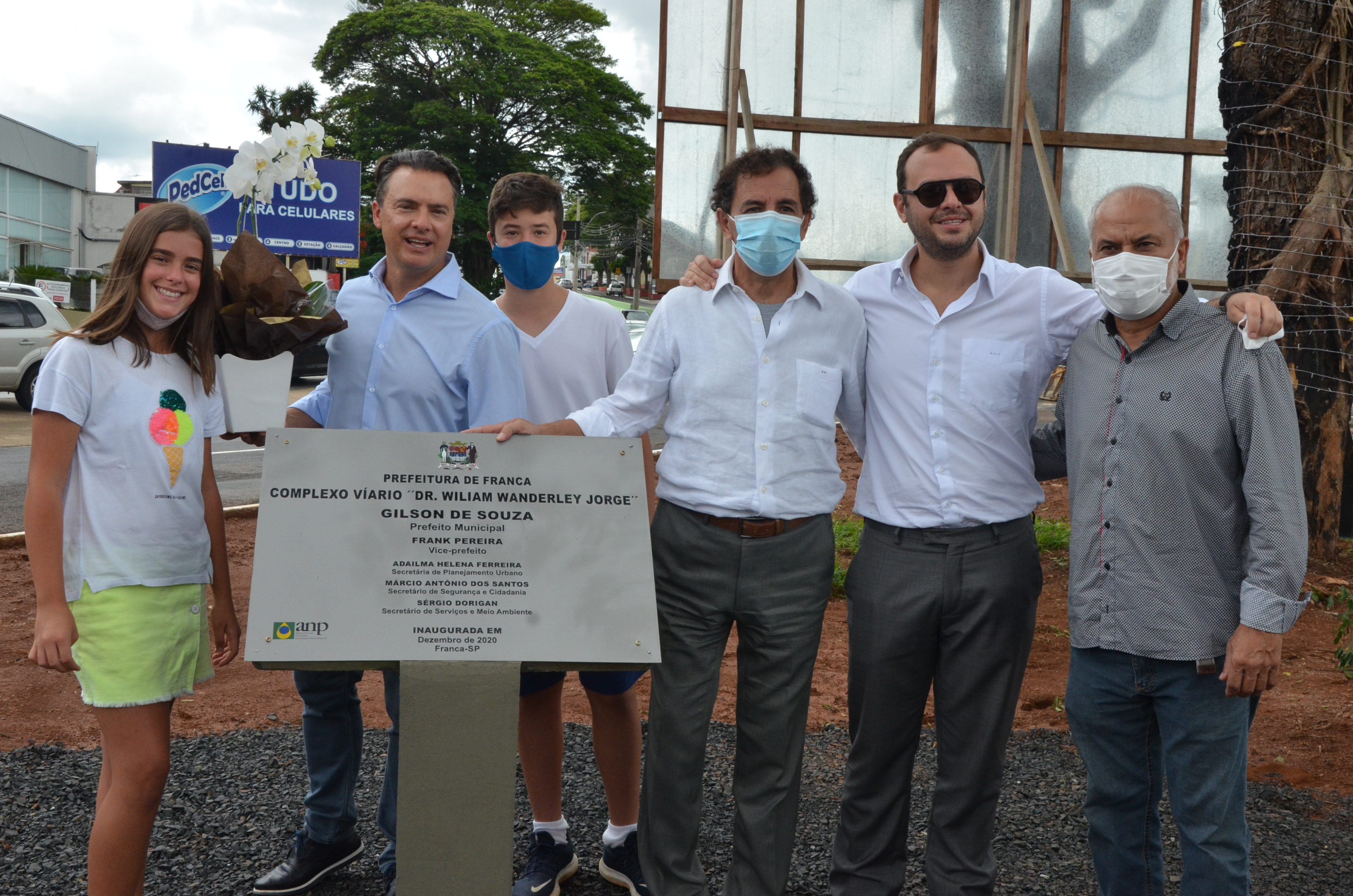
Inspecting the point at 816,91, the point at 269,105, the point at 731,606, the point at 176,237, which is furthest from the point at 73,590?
the point at 269,105

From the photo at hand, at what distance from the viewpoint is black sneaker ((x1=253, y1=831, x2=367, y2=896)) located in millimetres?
3523

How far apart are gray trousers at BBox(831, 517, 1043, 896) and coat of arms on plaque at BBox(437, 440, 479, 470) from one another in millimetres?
1217

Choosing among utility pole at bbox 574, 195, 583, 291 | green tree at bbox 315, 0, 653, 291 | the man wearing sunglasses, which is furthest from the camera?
utility pole at bbox 574, 195, 583, 291

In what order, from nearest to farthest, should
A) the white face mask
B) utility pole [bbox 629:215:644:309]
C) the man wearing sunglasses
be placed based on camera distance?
the white face mask → the man wearing sunglasses → utility pole [bbox 629:215:644:309]

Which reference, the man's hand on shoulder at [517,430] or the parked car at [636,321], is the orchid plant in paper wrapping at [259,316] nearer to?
the man's hand on shoulder at [517,430]

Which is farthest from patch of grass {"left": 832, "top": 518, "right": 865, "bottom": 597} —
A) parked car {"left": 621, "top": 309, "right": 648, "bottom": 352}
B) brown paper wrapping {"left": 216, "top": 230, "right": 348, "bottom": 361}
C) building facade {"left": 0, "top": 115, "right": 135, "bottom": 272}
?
building facade {"left": 0, "top": 115, "right": 135, "bottom": 272}

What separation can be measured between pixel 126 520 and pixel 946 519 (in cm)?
221

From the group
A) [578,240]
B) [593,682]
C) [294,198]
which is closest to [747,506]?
[593,682]

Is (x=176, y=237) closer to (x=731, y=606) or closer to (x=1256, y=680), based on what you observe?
(x=731, y=606)

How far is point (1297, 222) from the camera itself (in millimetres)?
6262

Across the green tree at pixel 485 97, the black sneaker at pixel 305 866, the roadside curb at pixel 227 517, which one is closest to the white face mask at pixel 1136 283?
the black sneaker at pixel 305 866

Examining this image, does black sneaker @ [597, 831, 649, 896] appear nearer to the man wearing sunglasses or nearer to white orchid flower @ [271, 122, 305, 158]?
the man wearing sunglasses

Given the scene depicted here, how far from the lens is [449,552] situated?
2650mm

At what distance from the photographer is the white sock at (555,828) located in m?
3.67
